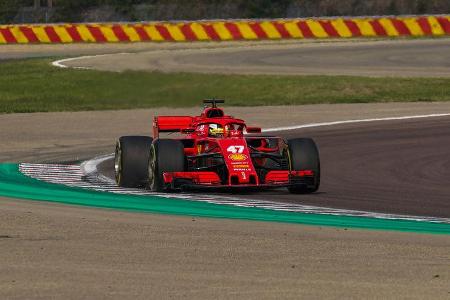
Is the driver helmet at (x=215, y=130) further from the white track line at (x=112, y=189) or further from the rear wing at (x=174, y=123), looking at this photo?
the white track line at (x=112, y=189)

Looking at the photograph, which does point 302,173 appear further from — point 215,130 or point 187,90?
point 187,90

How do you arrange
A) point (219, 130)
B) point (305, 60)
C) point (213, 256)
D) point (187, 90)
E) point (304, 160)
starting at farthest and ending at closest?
point (305, 60) < point (187, 90) < point (219, 130) < point (304, 160) < point (213, 256)

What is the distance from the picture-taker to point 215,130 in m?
16.4

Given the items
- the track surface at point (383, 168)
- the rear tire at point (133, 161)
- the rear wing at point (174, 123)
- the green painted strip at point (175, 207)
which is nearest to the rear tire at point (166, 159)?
the green painted strip at point (175, 207)

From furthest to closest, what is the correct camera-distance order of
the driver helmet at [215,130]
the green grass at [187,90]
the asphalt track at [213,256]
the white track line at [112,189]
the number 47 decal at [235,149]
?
1. the green grass at [187,90]
2. the driver helmet at [215,130]
3. the number 47 decal at [235,149]
4. the white track line at [112,189]
5. the asphalt track at [213,256]

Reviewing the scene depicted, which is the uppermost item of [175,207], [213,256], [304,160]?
[304,160]

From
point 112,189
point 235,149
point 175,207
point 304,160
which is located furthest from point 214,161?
point 175,207

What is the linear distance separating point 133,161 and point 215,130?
104 cm

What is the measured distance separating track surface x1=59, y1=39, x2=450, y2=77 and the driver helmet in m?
21.7

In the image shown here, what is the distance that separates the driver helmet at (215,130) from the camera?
1633cm

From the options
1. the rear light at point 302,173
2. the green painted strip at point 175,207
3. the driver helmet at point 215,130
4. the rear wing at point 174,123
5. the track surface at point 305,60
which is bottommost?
the green painted strip at point 175,207

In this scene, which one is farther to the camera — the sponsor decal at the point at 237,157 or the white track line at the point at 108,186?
the sponsor decal at the point at 237,157

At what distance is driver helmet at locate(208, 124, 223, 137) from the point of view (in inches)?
643

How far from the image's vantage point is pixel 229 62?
42.1m
